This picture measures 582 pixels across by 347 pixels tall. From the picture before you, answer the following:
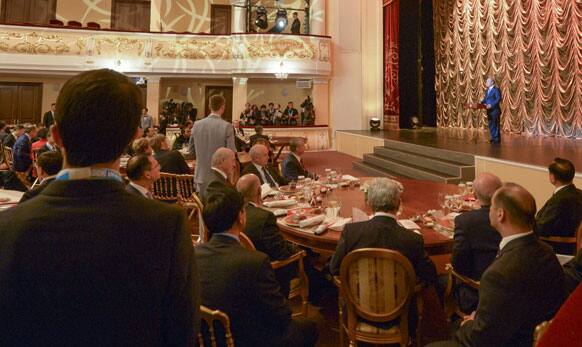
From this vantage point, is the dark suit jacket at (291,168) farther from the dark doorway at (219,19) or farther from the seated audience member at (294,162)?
the dark doorway at (219,19)

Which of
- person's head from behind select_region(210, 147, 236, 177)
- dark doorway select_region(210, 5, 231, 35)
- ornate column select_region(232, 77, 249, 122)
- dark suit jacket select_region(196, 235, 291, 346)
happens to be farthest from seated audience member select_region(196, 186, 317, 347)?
dark doorway select_region(210, 5, 231, 35)

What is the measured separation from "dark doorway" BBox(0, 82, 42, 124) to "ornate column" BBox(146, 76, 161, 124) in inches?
161

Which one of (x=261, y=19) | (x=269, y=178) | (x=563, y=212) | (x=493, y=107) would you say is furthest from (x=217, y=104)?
(x=261, y=19)

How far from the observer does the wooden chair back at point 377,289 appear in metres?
2.10

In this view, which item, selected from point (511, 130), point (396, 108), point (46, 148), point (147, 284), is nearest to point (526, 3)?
point (511, 130)

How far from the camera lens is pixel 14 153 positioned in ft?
19.5

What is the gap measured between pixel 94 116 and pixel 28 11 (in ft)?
57.2

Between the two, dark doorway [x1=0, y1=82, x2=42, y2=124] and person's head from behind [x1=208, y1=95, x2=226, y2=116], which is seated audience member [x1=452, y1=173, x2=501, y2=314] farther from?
dark doorway [x1=0, y1=82, x2=42, y2=124]

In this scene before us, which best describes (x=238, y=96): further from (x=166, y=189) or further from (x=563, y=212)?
(x=563, y=212)

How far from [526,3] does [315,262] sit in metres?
10.3

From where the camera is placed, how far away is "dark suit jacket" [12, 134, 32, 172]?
5926mm

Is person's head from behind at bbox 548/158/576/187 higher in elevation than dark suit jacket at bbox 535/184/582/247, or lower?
higher

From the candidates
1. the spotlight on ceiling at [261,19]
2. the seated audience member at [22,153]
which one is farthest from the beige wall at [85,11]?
the seated audience member at [22,153]

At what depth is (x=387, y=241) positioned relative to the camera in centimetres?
226
